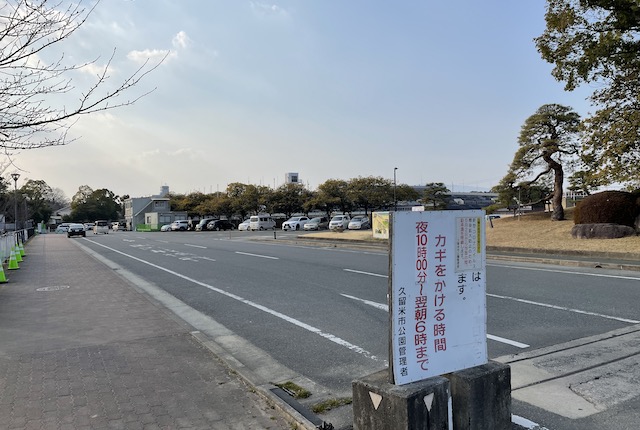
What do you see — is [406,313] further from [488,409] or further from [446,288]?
[488,409]

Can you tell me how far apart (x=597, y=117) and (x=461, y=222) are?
56.9 ft

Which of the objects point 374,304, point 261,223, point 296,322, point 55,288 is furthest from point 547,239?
point 261,223

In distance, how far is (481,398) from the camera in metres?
3.34

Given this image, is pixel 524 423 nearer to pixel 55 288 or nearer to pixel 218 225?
pixel 55 288

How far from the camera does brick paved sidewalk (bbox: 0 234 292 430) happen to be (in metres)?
3.82

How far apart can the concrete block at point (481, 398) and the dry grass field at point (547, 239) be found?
45.4 ft

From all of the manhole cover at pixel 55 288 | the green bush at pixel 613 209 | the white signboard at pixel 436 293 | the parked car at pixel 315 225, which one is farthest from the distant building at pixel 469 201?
the parked car at pixel 315 225

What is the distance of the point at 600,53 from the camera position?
1469 centimetres

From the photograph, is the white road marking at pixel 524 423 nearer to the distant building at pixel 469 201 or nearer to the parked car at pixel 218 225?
the distant building at pixel 469 201

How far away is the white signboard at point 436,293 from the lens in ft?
10.4

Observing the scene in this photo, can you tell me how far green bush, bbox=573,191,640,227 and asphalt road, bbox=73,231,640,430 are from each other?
7.04 m

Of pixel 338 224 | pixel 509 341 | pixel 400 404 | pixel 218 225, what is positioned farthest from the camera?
pixel 218 225

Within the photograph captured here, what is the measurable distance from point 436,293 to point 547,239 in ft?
63.2

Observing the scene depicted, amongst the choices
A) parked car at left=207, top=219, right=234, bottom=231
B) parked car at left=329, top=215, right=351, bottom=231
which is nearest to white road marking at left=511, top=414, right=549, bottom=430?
parked car at left=329, top=215, right=351, bottom=231
